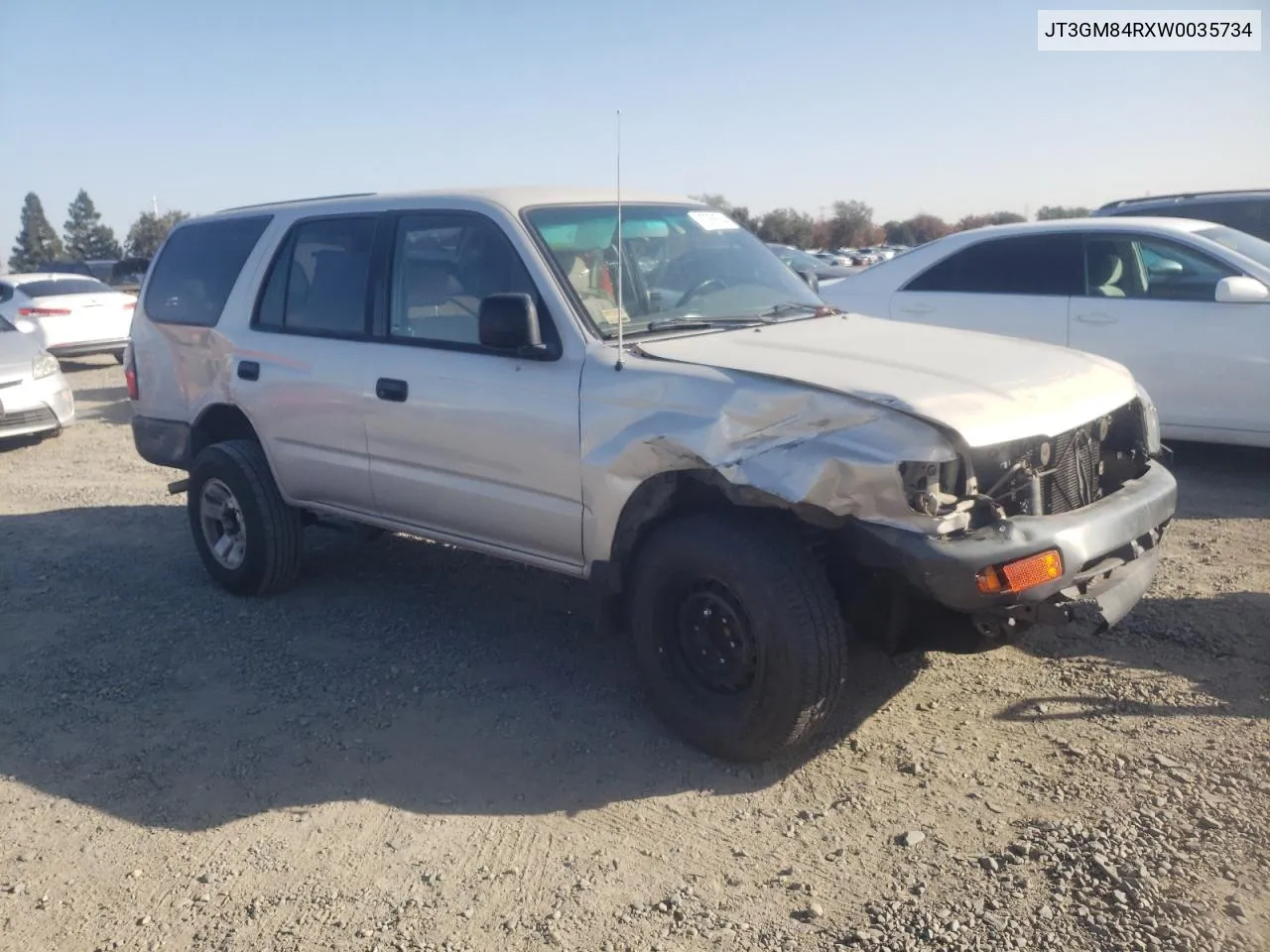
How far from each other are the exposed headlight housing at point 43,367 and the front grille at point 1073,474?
9.54 m

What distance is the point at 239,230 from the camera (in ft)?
19.5

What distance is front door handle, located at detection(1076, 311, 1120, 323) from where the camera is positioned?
7387 millimetres

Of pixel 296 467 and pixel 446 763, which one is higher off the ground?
pixel 296 467

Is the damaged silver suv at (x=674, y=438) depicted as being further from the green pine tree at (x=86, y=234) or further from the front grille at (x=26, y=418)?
the green pine tree at (x=86, y=234)

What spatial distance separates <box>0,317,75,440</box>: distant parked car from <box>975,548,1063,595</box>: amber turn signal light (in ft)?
30.9

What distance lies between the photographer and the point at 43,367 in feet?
34.5

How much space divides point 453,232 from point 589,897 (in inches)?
111

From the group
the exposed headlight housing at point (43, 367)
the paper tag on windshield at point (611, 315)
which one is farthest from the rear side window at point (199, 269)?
the exposed headlight housing at point (43, 367)

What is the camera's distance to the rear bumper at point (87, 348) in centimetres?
1534

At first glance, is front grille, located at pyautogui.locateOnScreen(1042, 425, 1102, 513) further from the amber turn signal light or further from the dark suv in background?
the dark suv in background

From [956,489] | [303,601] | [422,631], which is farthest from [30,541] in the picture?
[956,489]

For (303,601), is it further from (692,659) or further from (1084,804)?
(1084,804)

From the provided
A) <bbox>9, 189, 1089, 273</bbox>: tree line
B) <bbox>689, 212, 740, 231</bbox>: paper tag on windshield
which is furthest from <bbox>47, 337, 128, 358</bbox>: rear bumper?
<bbox>9, 189, 1089, 273</bbox>: tree line

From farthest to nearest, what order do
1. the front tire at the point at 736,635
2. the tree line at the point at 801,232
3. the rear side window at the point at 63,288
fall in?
the tree line at the point at 801,232 → the rear side window at the point at 63,288 → the front tire at the point at 736,635
